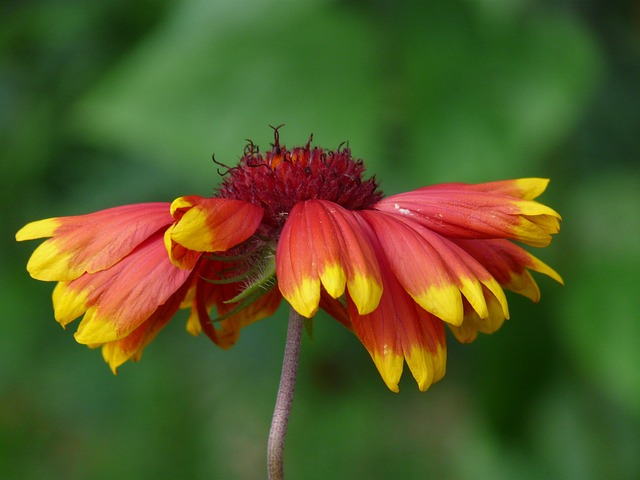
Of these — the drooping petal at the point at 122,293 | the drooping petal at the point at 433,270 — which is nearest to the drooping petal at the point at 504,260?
the drooping petal at the point at 433,270

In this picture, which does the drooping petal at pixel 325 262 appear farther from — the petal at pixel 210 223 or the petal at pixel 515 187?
the petal at pixel 515 187

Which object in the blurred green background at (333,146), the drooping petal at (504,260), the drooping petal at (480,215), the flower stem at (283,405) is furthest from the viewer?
the blurred green background at (333,146)

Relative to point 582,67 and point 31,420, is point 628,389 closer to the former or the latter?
point 582,67

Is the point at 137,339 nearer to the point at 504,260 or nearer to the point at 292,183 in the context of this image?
the point at 292,183

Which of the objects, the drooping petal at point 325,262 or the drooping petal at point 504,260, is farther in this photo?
the drooping petal at point 504,260

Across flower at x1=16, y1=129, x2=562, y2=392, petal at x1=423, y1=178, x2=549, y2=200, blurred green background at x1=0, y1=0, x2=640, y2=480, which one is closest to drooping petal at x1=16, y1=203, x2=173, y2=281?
flower at x1=16, y1=129, x2=562, y2=392

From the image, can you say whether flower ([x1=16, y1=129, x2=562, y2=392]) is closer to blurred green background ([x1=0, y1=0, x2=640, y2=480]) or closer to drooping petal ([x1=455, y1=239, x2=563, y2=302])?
drooping petal ([x1=455, y1=239, x2=563, y2=302])
